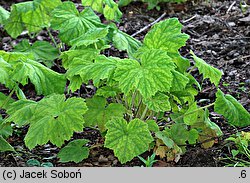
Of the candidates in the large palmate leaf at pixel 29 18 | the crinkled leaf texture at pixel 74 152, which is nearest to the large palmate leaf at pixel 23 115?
the crinkled leaf texture at pixel 74 152

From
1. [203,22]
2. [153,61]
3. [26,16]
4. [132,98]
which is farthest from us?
[203,22]

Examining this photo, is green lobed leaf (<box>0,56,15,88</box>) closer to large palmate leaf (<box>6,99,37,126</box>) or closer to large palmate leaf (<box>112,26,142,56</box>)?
large palmate leaf (<box>6,99,37,126</box>)

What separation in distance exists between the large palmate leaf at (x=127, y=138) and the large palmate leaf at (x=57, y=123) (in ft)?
0.50

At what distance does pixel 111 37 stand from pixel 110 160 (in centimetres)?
67

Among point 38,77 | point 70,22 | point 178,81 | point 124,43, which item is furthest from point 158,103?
point 70,22

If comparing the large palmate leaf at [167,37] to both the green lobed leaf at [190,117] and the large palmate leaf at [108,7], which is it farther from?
the large palmate leaf at [108,7]

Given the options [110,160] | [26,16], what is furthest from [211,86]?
[26,16]

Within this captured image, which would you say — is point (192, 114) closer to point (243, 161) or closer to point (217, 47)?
point (243, 161)

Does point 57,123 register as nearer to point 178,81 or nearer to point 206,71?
point 178,81

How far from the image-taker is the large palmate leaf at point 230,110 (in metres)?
2.89

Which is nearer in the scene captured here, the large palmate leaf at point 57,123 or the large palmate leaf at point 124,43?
the large palmate leaf at point 57,123

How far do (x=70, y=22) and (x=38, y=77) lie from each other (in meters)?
0.53

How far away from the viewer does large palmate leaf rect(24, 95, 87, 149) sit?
270 centimetres
